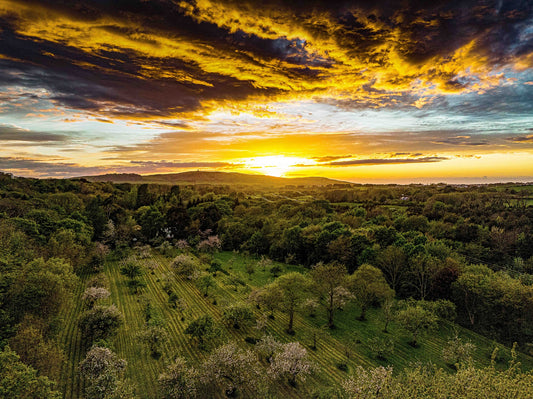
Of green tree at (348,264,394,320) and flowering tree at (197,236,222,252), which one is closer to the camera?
green tree at (348,264,394,320)

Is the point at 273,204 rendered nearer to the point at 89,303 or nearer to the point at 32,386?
the point at 89,303

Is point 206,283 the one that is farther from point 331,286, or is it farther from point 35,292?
point 35,292

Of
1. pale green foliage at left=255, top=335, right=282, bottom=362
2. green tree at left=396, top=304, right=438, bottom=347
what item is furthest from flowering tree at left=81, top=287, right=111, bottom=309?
green tree at left=396, top=304, right=438, bottom=347

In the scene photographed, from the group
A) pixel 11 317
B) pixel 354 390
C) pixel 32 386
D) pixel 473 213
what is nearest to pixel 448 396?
pixel 354 390

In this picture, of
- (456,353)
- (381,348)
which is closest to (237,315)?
(381,348)

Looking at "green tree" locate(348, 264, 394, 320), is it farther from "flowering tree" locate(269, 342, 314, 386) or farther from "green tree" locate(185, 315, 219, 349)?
"green tree" locate(185, 315, 219, 349)

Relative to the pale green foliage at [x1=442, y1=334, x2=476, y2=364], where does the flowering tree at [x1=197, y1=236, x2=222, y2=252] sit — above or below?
below
